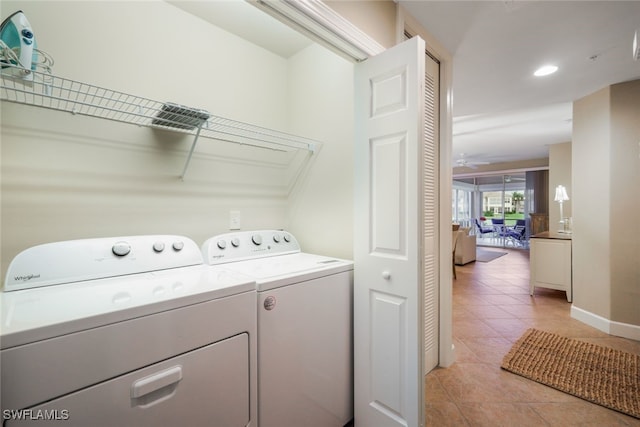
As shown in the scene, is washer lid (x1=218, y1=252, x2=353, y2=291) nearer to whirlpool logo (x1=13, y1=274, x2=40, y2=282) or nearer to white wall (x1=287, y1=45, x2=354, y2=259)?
white wall (x1=287, y1=45, x2=354, y2=259)

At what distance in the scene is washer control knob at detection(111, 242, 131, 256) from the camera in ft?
3.84

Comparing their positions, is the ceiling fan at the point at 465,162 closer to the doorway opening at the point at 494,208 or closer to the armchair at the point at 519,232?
the doorway opening at the point at 494,208

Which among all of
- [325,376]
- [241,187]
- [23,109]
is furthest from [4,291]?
[325,376]

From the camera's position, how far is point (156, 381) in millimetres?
826

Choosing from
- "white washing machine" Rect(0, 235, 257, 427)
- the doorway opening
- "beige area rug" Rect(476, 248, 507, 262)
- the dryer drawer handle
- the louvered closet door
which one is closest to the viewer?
"white washing machine" Rect(0, 235, 257, 427)

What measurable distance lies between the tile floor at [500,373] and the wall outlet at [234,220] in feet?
5.40

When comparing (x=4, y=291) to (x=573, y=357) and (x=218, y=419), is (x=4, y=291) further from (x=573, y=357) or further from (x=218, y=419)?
(x=573, y=357)

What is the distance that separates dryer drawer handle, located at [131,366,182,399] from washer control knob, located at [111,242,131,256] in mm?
590

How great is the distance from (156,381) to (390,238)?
41.1 inches

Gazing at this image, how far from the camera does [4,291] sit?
3.04ft

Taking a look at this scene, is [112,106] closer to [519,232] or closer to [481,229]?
[519,232]

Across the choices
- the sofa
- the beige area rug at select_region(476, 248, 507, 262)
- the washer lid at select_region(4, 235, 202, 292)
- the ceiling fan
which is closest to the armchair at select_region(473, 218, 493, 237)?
the beige area rug at select_region(476, 248, 507, 262)

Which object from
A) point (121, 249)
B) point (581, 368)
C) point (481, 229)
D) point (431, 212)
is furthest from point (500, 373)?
point (481, 229)

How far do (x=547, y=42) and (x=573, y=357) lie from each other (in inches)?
98.3
